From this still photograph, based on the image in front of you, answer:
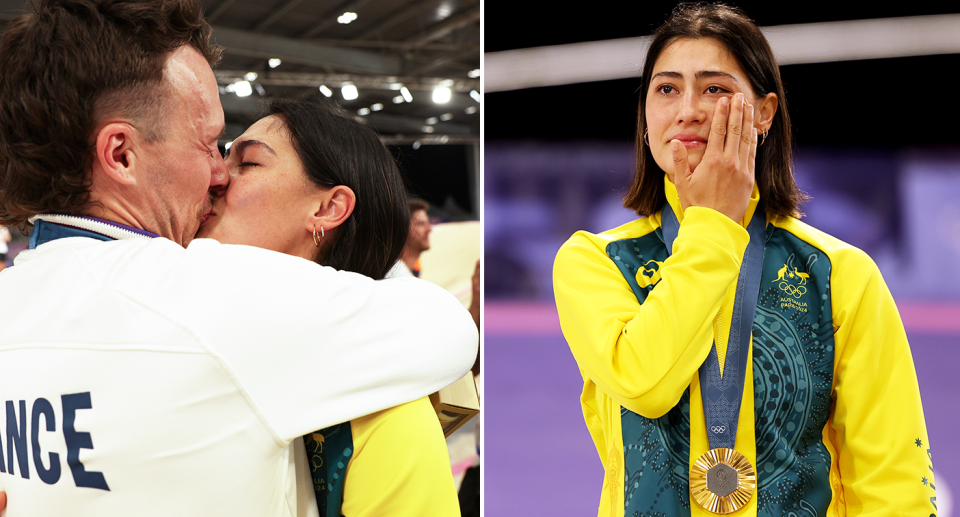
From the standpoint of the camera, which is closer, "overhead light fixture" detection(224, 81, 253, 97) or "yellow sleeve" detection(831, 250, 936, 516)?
"yellow sleeve" detection(831, 250, 936, 516)

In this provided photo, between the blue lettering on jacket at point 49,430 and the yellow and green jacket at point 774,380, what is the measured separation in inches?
31.6

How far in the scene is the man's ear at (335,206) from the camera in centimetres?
123

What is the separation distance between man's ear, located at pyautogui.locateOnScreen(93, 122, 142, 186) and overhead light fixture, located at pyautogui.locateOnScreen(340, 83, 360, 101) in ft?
10.3

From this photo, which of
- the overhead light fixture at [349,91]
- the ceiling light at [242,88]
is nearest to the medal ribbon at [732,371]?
the overhead light fixture at [349,91]

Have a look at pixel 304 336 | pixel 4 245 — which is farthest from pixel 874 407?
pixel 4 245

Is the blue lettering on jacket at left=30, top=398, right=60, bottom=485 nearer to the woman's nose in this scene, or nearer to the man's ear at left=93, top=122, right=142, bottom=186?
the man's ear at left=93, top=122, right=142, bottom=186

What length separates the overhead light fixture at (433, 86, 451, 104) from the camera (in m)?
4.24

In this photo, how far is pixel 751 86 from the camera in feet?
4.52

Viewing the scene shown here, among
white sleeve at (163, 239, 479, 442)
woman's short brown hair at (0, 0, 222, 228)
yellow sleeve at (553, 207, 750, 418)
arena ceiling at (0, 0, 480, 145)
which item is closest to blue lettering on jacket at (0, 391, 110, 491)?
white sleeve at (163, 239, 479, 442)

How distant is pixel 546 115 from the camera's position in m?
3.26

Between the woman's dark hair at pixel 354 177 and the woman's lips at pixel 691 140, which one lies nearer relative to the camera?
the woman's dark hair at pixel 354 177

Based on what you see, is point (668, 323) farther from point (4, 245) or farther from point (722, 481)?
point (4, 245)

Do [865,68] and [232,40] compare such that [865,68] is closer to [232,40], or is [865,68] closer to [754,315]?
[754,315]

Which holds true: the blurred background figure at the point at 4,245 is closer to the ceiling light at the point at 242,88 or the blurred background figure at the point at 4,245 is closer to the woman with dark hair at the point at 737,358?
the ceiling light at the point at 242,88
